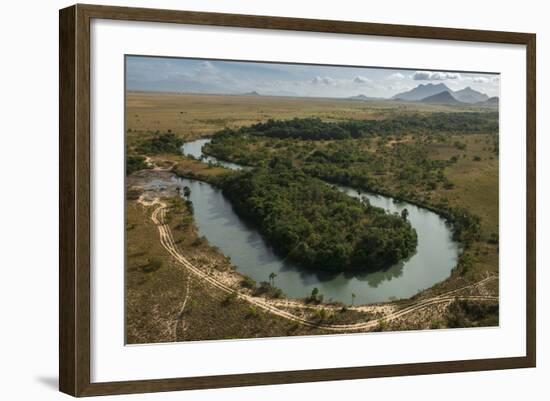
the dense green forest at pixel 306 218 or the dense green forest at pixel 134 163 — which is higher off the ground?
the dense green forest at pixel 134 163

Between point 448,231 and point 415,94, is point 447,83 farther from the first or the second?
point 448,231

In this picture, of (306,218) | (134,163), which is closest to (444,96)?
(306,218)

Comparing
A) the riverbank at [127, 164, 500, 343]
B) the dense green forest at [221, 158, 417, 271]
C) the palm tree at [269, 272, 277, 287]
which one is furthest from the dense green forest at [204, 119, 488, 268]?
the palm tree at [269, 272, 277, 287]

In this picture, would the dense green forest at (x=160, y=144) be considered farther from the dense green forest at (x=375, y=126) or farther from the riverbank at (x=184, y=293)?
the dense green forest at (x=375, y=126)

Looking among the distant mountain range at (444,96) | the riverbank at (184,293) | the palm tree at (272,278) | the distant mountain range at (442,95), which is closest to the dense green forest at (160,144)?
the riverbank at (184,293)

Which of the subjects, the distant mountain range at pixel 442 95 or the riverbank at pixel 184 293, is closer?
the riverbank at pixel 184 293

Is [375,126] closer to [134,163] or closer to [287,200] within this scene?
[287,200]
